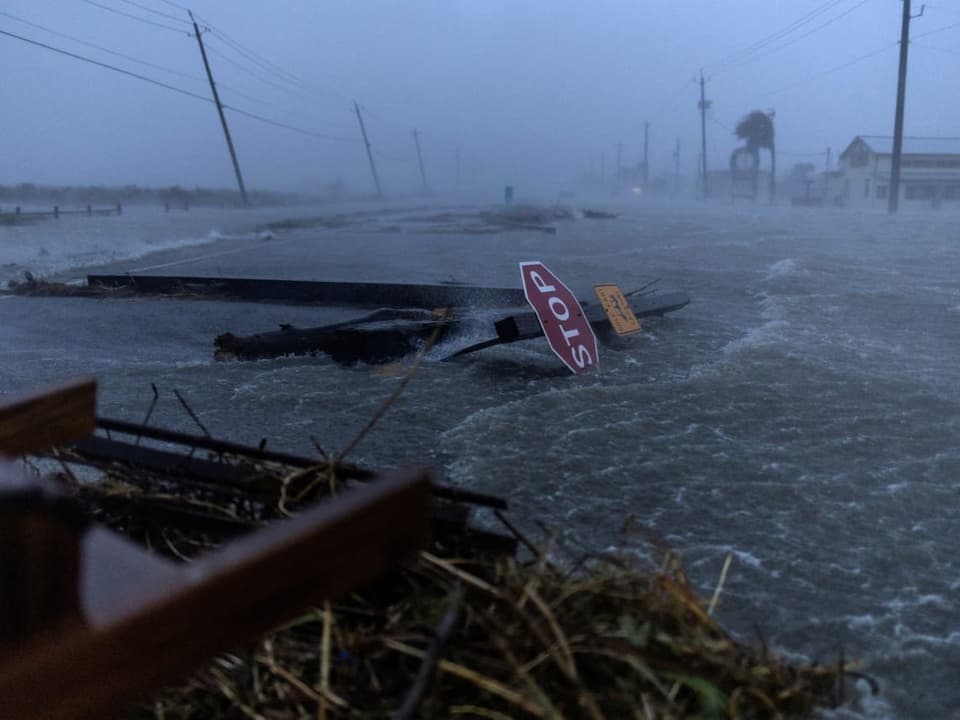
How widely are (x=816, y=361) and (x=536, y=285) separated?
10.6ft

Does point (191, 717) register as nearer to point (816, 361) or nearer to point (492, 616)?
point (492, 616)

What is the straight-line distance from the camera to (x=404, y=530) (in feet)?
4.73

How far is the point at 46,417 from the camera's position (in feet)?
6.42

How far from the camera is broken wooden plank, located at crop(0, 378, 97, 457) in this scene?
1.86 metres

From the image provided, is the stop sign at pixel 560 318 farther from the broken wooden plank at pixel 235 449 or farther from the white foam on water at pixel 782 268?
the white foam on water at pixel 782 268

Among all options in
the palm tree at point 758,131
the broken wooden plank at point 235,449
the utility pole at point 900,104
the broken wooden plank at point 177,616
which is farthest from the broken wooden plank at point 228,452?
the palm tree at point 758,131

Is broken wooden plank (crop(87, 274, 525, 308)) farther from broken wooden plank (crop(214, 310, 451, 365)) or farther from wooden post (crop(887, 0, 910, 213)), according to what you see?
wooden post (crop(887, 0, 910, 213))

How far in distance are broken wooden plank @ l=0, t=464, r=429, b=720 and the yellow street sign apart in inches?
351

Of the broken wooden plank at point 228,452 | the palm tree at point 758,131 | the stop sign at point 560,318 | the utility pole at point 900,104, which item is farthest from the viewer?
the palm tree at point 758,131

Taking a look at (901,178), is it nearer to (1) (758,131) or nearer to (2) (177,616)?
(1) (758,131)

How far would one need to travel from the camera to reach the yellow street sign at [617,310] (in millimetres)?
10132

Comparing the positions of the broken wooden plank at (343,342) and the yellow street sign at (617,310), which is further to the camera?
the yellow street sign at (617,310)

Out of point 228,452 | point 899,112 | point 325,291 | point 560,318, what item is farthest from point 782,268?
point 899,112

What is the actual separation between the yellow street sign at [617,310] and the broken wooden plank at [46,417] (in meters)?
8.35
